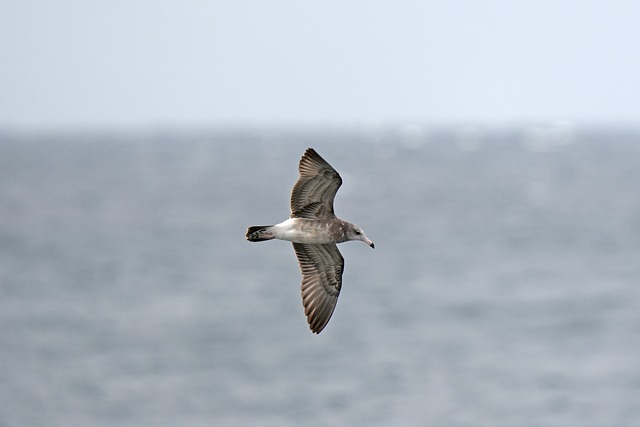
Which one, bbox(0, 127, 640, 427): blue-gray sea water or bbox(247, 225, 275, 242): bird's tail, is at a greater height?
bbox(0, 127, 640, 427): blue-gray sea water

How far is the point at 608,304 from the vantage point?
60.7 m

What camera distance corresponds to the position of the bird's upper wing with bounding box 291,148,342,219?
15.4m

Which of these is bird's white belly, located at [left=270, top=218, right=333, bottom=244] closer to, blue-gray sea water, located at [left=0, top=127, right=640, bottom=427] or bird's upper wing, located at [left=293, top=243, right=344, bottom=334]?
bird's upper wing, located at [left=293, top=243, right=344, bottom=334]

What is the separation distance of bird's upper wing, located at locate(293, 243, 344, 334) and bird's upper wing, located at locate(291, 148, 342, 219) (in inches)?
45.7

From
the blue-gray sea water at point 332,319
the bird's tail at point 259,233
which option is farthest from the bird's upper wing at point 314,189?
the blue-gray sea water at point 332,319

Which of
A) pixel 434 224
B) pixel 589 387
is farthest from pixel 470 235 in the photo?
→ pixel 589 387

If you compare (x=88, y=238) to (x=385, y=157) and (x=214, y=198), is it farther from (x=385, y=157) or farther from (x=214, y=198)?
(x=385, y=157)

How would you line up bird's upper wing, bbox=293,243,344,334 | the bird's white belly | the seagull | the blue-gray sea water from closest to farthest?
the seagull, the bird's white belly, bird's upper wing, bbox=293,243,344,334, the blue-gray sea water

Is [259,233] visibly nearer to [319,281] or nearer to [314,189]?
[314,189]

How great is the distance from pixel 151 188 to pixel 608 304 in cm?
7824

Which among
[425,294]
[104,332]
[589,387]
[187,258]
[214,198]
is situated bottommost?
A: [589,387]

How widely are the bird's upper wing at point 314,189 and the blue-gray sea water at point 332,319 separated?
26371mm

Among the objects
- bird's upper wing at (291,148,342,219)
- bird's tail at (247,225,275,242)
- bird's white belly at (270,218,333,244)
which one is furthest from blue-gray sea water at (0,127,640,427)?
bird's tail at (247,225,275,242)

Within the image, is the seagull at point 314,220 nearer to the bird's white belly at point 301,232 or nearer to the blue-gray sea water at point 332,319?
the bird's white belly at point 301,232
